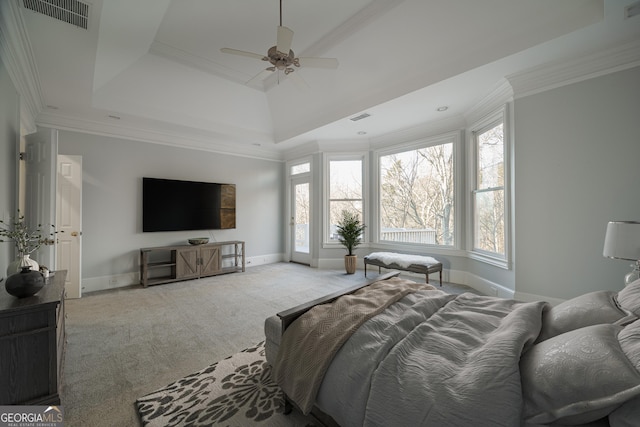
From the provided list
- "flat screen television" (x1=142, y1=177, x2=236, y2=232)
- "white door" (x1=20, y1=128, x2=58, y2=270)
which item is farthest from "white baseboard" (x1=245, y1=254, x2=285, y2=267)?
"white door" (x1=20, y1=128, x2=58, y2=270)

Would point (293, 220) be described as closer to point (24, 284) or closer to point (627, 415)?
point (24, 284)

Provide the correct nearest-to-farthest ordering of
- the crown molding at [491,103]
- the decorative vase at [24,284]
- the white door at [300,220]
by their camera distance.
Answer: the decorative vase at [24,284] → the crown molding at [491,103] → the white door at [300,220]

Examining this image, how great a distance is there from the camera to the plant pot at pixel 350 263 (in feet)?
17.9

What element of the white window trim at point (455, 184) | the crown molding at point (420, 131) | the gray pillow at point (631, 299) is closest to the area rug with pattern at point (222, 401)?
the gray pillow at point (631, 299)

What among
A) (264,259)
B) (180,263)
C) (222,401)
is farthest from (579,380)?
(264,259)

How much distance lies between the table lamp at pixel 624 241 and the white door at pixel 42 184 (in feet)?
17.4

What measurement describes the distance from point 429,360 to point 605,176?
3.09 metres

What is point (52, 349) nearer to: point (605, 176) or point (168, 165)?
point (168, 165)

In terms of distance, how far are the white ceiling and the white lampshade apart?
181 cm

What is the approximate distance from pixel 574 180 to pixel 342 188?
12.7ft

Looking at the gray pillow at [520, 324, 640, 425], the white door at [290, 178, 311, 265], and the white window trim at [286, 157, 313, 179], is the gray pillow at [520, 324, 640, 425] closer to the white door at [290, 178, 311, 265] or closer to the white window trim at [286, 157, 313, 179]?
the white door at [290, 178, 311, 265]

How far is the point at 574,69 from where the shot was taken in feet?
9.50

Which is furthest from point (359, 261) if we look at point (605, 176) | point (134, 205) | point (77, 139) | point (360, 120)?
point (77, 139)

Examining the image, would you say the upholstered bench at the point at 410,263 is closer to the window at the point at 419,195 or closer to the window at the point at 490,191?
the window at the point at 419,195
